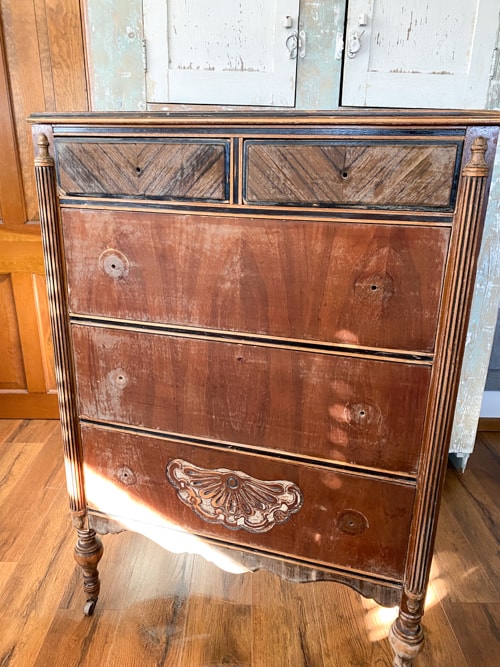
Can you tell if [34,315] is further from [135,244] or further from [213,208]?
[213,208]

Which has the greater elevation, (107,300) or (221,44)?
(221,44)

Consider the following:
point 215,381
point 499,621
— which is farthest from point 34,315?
point 499,621

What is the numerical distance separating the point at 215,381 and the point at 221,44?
1121mm

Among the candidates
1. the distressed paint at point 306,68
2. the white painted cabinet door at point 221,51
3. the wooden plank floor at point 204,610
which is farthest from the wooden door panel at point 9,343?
the white painted cabinet door at point 221,51

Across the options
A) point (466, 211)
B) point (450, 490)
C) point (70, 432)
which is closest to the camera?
point (466, 211)

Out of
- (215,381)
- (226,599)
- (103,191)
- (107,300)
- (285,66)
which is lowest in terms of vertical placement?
(226,599)

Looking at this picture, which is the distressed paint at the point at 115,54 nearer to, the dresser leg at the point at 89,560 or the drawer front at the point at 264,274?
the drawer front at the point at 264,274

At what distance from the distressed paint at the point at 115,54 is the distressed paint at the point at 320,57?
0.53m

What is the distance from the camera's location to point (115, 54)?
167 cm

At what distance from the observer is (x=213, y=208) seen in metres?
1.07

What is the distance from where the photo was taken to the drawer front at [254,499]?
3.75 feet

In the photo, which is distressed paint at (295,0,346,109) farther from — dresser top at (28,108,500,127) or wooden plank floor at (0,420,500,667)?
wooden plank floor at (0,420,500,667)

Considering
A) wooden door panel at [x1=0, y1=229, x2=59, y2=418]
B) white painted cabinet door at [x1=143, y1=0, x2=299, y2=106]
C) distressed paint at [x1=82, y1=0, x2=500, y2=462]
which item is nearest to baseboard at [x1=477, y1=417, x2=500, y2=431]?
distressed paint at [x1=82, y1=0, x2=500, y2=462]

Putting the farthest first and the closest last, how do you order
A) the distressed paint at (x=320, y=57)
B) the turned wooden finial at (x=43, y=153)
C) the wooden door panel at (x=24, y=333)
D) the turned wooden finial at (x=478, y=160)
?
1. the wooden door panel at (x=24, y=333)
2. the distressed paint at (x=320, y=57)
3. the turned wooden finial at (x=43, y=153)
4. the turned wooden finial at (x=478, y=160)
